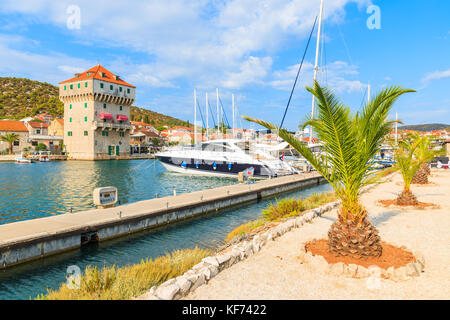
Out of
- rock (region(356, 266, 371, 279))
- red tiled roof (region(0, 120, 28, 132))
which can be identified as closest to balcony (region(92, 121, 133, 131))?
red tiled roof (region(0, 120, 28, 132))

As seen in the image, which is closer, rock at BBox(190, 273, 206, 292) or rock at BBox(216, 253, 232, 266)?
rock at BBox(190, 273, 206, 292)

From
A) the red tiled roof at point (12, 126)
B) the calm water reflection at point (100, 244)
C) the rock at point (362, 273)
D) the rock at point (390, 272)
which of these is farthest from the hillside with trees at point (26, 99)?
the rock at point (390, 272)

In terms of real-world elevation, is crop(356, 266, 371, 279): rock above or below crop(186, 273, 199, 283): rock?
below

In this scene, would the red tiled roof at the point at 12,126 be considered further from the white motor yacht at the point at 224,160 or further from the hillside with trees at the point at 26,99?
the white motor yacht at the point at 224,160

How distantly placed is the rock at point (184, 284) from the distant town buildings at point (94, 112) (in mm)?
65428

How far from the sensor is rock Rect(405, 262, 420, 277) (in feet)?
19.2

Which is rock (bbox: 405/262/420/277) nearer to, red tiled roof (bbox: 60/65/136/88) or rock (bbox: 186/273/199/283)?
rock (bbox: 186/273/199/283)

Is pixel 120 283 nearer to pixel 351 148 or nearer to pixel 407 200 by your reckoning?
pixel 351 148

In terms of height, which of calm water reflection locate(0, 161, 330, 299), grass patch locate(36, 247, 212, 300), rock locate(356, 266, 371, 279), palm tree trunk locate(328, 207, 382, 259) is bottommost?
calm water reflection locate(0, 161, 330, 299)

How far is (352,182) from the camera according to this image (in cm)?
672

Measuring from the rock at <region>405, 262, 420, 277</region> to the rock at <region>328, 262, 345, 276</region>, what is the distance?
119cm

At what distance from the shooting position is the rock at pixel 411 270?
586 cm

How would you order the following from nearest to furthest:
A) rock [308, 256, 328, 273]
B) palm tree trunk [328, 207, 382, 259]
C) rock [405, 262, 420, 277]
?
rock [405, 262, 420, 277], rock [308, 256, 328, 273], palm tree trunk [328, 207, 382, 259]
